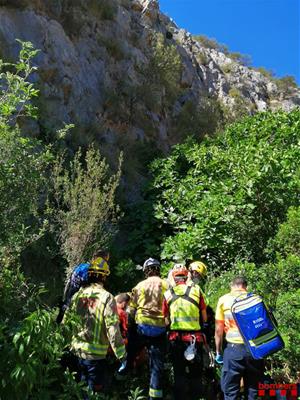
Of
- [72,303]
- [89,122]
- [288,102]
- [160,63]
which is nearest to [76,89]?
[89,122]

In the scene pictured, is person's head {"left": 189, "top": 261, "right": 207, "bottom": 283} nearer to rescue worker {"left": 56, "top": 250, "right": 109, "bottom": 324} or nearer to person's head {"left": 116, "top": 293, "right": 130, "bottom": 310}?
person's head {"left": 116, "top": 293, "right": 130, "bottom": 310}

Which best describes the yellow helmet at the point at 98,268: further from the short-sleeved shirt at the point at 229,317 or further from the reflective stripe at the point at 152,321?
the short-sleeved shirt at the point at 229,317

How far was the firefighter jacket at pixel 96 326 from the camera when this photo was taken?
4.06 meters

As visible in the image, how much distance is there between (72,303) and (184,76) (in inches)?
689

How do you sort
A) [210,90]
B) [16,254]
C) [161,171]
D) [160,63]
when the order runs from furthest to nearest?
[210,90], [160,63], [161,171], [16,254]

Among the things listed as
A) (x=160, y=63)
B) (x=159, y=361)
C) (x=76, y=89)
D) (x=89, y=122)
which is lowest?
(x=159, y=361)

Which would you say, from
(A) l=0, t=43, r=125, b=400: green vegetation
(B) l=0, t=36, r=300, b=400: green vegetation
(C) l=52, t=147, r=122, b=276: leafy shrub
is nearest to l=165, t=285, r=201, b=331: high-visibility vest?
(B) l=0, t=36, r=300, b=400: green vegetation

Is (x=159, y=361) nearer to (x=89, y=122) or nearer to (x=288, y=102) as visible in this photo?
(x=89, y=122)

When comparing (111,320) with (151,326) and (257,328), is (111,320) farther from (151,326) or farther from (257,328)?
(257,328)

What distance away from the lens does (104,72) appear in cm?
1484

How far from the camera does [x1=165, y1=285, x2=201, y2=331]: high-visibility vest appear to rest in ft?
15.8

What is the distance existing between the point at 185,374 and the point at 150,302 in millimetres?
841

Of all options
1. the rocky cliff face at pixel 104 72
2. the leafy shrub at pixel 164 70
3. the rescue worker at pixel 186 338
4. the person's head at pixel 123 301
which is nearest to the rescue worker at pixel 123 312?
the person's head at pixel 123 301

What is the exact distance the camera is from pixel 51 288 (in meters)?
6.90
